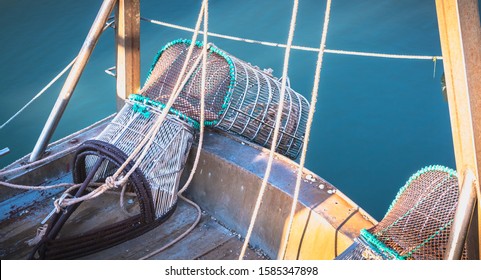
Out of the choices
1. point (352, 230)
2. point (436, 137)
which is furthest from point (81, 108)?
point (352, 230)

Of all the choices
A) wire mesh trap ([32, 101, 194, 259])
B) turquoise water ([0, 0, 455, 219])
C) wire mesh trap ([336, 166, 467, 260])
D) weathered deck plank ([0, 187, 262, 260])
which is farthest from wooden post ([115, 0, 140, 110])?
turquoise water ([0, 0, 455, 219])

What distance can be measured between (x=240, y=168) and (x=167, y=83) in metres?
0.79

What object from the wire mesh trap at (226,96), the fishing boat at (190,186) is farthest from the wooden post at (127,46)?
the wire mesh trap at (226,96)

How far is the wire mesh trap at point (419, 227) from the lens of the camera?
2324 millimetres

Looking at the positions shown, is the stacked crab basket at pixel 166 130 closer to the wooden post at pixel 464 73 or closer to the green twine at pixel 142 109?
the green twine at pixel 142 109

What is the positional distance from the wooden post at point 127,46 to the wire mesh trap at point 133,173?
14.4 inches

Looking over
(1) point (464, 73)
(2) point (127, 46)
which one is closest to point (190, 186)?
(2) point (127, 46)

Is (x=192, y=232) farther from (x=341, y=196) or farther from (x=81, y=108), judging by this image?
(x=81, y=108)

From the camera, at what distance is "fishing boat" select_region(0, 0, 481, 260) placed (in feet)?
8.66

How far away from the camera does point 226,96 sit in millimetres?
3434

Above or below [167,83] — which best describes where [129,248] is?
below

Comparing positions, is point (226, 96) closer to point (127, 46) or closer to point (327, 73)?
point (127, 46)

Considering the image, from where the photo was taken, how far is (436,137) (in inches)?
204

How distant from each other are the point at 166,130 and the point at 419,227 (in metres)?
1.52
